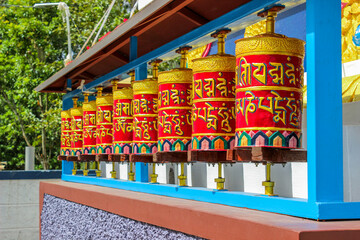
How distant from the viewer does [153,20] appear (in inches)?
159

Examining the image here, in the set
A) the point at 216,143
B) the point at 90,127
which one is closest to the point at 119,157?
the point at 90,127

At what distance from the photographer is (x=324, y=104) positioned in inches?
89.1

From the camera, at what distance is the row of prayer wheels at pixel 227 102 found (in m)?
2.52

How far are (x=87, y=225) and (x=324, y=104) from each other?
3.01 metres

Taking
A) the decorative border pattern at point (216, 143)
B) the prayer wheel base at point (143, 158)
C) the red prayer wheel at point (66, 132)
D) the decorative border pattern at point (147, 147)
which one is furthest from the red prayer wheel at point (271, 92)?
the red prayer wheel at point (66, 132)

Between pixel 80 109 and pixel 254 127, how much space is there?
11.8 feet

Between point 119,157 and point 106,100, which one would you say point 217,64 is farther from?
point 106,100

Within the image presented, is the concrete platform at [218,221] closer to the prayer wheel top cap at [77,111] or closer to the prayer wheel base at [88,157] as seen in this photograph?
the prayer wheel base at [88,157]

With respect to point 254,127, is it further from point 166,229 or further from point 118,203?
point 118,203

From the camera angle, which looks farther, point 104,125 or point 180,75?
point 104,125

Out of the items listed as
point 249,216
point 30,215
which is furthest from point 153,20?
point 30,215

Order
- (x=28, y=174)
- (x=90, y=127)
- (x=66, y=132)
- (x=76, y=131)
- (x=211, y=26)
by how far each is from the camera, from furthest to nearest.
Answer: (x=28, y=174), (x=66, y=132), (x=76, y=131), (x=90, y=127), (x=211, y=26)

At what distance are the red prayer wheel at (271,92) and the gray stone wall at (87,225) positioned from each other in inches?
23.8

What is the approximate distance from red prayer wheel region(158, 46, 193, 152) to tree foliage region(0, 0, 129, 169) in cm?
1509
